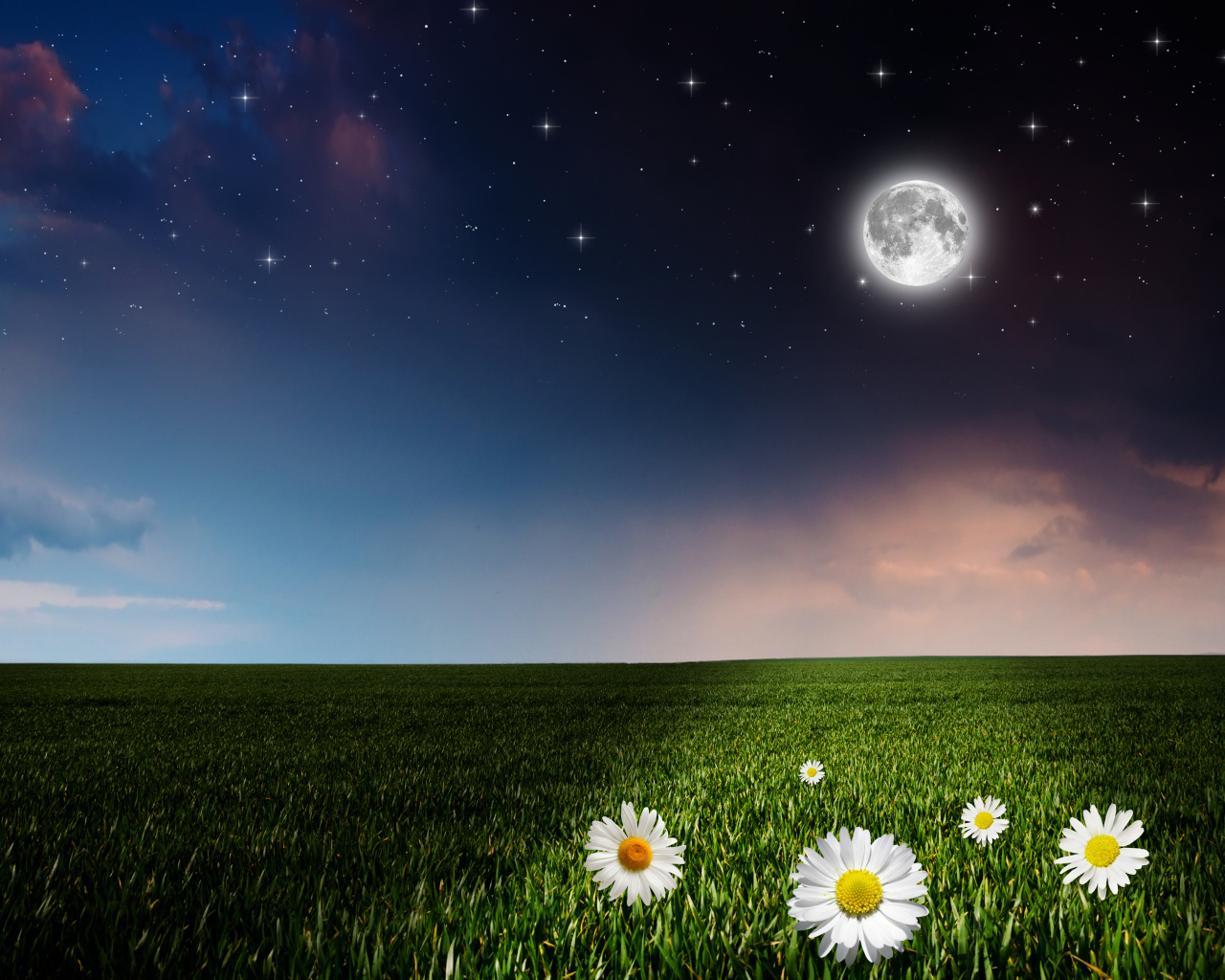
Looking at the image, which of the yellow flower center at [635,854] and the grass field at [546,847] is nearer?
the yellow flower center at [635,854]

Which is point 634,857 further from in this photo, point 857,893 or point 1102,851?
point 1102,851

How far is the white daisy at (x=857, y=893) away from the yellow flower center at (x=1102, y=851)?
1.05m

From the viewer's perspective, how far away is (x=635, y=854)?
1947 millimetres

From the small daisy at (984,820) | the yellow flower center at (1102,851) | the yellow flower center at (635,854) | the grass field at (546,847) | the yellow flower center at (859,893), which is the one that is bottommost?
the grass field at (546,847)

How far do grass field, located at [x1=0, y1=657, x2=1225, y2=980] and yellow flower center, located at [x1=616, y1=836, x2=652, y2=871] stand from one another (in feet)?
1.61

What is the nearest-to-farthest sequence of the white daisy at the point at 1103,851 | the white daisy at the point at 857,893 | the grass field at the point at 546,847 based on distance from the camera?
the white daisy at the point at 857,893
the white daisy at the point at 1103,851
the grass field at the point at 546,847

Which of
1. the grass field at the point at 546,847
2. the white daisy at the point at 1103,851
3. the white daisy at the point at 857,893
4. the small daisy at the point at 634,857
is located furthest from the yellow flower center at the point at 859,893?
the white daisy at the point at 1103,851

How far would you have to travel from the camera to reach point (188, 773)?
6.50 meters

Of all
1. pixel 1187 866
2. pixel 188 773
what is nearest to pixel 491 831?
pixel 1187 866

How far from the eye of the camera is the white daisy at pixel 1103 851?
→ 212 centimetres

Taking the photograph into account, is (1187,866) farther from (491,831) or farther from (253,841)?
(253,841)

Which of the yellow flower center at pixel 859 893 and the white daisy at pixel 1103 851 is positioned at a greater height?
the yellow flower center at pixel 859 893

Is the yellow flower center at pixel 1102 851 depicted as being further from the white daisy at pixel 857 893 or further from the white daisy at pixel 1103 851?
the white daisy at pixel 857 893

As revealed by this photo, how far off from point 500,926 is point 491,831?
5.59 feet
